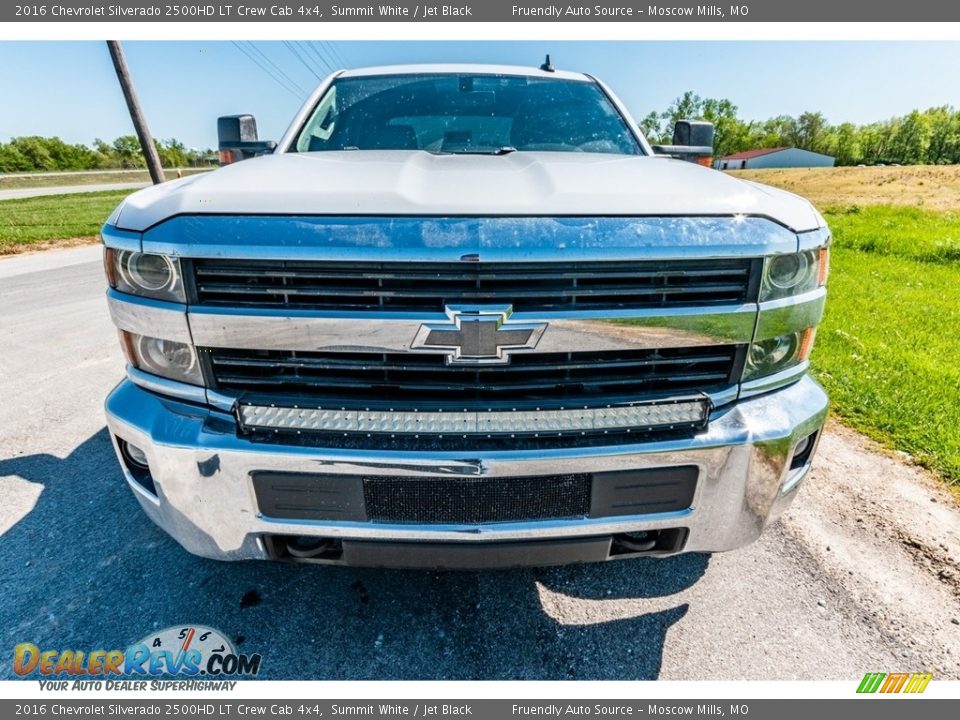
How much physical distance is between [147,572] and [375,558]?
123 centimetres

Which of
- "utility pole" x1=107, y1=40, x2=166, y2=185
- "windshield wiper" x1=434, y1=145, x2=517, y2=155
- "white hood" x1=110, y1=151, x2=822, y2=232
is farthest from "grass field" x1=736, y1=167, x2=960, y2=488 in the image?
"utility pole" x1=107, y1=40, x2=166, y2=185

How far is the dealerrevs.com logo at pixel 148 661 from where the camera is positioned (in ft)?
5.89

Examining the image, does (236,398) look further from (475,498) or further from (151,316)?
(475,498)

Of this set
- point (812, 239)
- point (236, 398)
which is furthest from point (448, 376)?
point (812, 239)

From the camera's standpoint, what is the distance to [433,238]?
1.45m

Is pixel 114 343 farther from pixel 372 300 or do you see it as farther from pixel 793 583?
pixel 793 583

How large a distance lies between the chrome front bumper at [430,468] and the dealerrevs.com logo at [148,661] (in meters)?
0.43

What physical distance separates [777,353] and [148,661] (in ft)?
7.80

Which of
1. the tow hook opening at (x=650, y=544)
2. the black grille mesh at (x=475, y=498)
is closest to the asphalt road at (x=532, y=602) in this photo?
the tow hook opening at (x=650, y=544)

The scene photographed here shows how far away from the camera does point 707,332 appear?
161 centimetres

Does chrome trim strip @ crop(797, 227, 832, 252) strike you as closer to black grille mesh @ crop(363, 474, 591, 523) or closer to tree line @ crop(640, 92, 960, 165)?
black grille mesh @ crop(363, 474, 591, 523)

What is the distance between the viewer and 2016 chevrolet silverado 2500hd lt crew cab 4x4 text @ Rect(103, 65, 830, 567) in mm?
1491

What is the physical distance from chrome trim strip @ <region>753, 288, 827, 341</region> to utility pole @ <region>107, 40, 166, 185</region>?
14.1 metres
